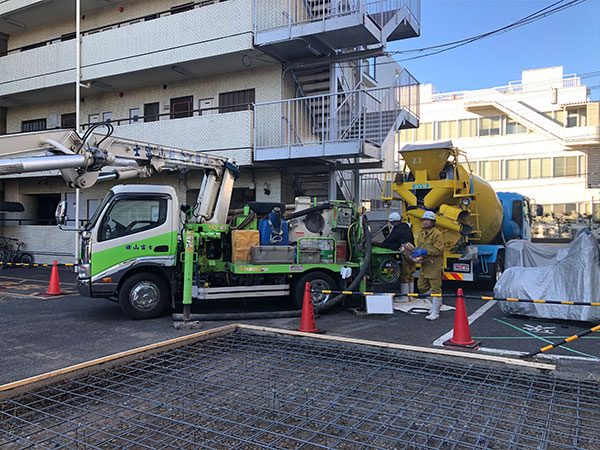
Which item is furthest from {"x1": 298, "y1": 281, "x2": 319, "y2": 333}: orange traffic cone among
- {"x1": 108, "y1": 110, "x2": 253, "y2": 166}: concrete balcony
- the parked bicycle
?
the parked bicycle

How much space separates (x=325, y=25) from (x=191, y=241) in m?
8.06

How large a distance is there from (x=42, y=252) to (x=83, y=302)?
10.7m

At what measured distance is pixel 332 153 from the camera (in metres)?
13.1

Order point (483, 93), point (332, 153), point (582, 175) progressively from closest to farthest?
1. point (332, 153)
2. point (582, 175)
3. point (483, 93)

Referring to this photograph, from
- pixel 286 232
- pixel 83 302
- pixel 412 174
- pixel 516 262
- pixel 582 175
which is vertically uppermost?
pixel 582 175

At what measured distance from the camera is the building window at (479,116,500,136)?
139 ft

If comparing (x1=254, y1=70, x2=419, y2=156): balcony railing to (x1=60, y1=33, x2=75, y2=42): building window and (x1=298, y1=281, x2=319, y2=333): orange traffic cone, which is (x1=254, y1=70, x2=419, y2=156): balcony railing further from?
(x1=60, y1=33, x2=75, y2=42): building window

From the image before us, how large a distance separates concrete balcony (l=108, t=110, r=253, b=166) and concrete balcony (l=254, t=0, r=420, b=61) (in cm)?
237

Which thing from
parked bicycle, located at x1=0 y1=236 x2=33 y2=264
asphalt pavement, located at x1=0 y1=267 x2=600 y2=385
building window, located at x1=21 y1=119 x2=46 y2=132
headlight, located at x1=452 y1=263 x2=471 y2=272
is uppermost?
building window, located at x1=21 y1=119 x2=46 y2=132

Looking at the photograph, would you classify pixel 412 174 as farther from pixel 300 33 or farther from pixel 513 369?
pixel 513 369

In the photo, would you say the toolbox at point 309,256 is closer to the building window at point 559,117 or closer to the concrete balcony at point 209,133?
the concrete balcony at point 209,133

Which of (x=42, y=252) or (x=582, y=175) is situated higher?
(x=582, y=175)

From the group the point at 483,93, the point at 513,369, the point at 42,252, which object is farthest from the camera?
the point at 483,93

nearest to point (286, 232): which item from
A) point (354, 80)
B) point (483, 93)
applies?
point (354, 80)
